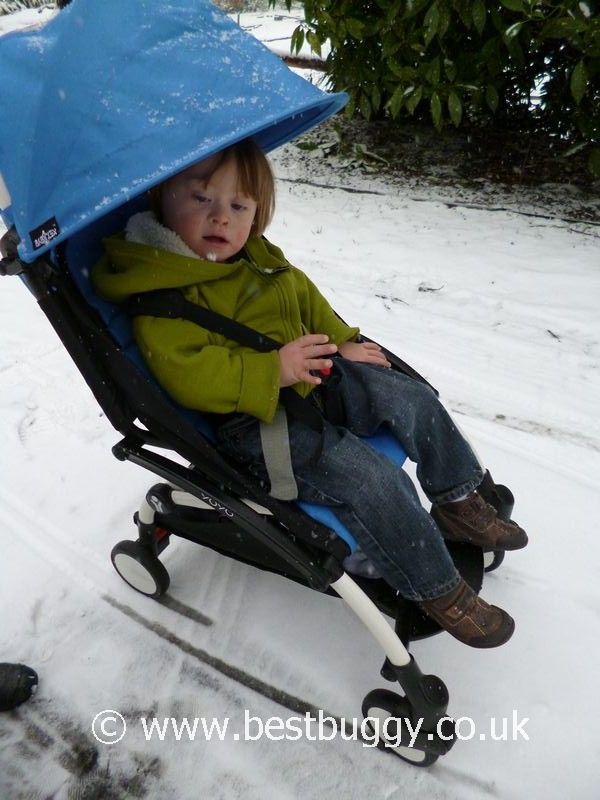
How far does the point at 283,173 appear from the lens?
16.6 ft

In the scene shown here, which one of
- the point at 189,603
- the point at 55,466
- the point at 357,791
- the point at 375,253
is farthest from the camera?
the point at 375,253

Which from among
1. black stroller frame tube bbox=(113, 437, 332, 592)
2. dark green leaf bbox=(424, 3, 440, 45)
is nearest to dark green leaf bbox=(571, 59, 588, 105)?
dark green leaf bbox=(424, 3, 440, 45)

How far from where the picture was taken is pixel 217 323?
1.52 m

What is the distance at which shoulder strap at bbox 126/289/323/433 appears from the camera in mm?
1465

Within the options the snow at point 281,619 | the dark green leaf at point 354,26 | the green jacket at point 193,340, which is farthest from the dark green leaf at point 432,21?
the green jacket at point 193,340

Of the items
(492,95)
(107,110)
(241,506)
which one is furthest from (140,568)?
(492,95)

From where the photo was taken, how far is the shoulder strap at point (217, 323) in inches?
57.7

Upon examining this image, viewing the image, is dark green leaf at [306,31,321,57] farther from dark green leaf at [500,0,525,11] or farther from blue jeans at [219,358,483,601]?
blue jeans at [219,358,483,601]

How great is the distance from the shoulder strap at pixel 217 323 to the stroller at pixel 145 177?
0.35 ft

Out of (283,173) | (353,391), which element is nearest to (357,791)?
(353,391)

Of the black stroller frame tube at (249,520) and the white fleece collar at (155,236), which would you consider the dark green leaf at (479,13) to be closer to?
the white fleece collar at (155,236)

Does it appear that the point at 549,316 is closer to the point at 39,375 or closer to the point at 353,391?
the point at 353,391

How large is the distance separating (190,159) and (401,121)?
476 cm

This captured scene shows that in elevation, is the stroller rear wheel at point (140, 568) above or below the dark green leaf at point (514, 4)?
below
